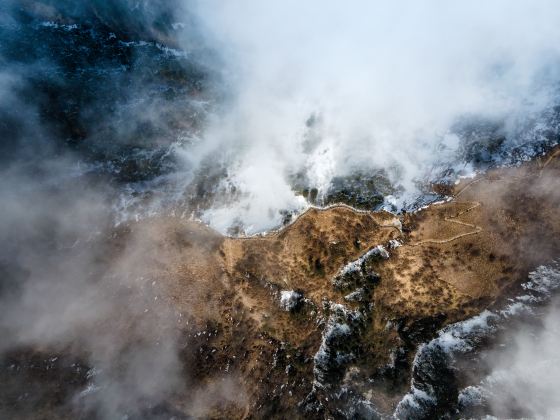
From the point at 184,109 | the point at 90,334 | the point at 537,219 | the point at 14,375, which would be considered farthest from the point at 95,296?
the point at 537,219

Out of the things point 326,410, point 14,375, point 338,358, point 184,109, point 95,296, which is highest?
point 184,109

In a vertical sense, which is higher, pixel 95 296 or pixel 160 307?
pixel 95 296

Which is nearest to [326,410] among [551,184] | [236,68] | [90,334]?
[90,334]

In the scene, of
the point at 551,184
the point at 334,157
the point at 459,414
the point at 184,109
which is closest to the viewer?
the point at 459,414

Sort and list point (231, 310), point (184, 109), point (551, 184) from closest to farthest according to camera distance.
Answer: point (551, 184) → point (231, 310) → point (184, 109)

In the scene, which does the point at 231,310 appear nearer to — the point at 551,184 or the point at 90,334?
the point at 90,334

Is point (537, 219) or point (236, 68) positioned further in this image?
point (236, 68)

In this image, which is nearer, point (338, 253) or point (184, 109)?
point (338, 253)

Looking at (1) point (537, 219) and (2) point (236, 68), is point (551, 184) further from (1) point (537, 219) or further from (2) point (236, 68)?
(2) point (236, 68)

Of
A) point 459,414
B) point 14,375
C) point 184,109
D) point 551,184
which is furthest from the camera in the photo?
point 184,109
